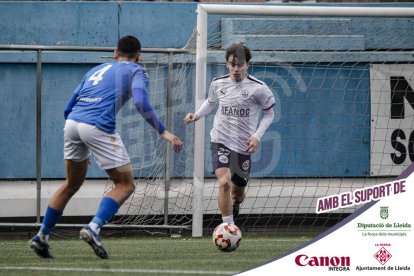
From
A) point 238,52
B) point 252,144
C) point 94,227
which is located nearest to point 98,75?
point 94,227

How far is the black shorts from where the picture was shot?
35.0 ft

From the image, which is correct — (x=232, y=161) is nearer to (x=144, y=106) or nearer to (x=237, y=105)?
(x=237, y=105)

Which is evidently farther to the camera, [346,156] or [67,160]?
[346,156]

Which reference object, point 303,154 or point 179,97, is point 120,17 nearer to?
point 179,97

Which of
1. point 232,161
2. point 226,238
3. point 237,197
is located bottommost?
point 226,238

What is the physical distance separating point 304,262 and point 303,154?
515 cm

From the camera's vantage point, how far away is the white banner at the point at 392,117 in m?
13.4

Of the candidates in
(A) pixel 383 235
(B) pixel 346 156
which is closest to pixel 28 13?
(B) pixel 346 156

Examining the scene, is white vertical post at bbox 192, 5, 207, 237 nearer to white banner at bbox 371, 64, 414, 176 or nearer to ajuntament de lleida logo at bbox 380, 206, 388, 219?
white banner at bbox 371, 64, 414, 176

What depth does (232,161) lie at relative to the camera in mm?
10953

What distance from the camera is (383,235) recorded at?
9.02 metres

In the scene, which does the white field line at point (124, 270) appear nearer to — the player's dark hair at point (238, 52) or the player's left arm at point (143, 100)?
the player's left arm at point (143, 100)

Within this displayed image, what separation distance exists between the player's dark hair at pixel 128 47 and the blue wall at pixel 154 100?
138 inches

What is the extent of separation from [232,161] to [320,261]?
2561mm
